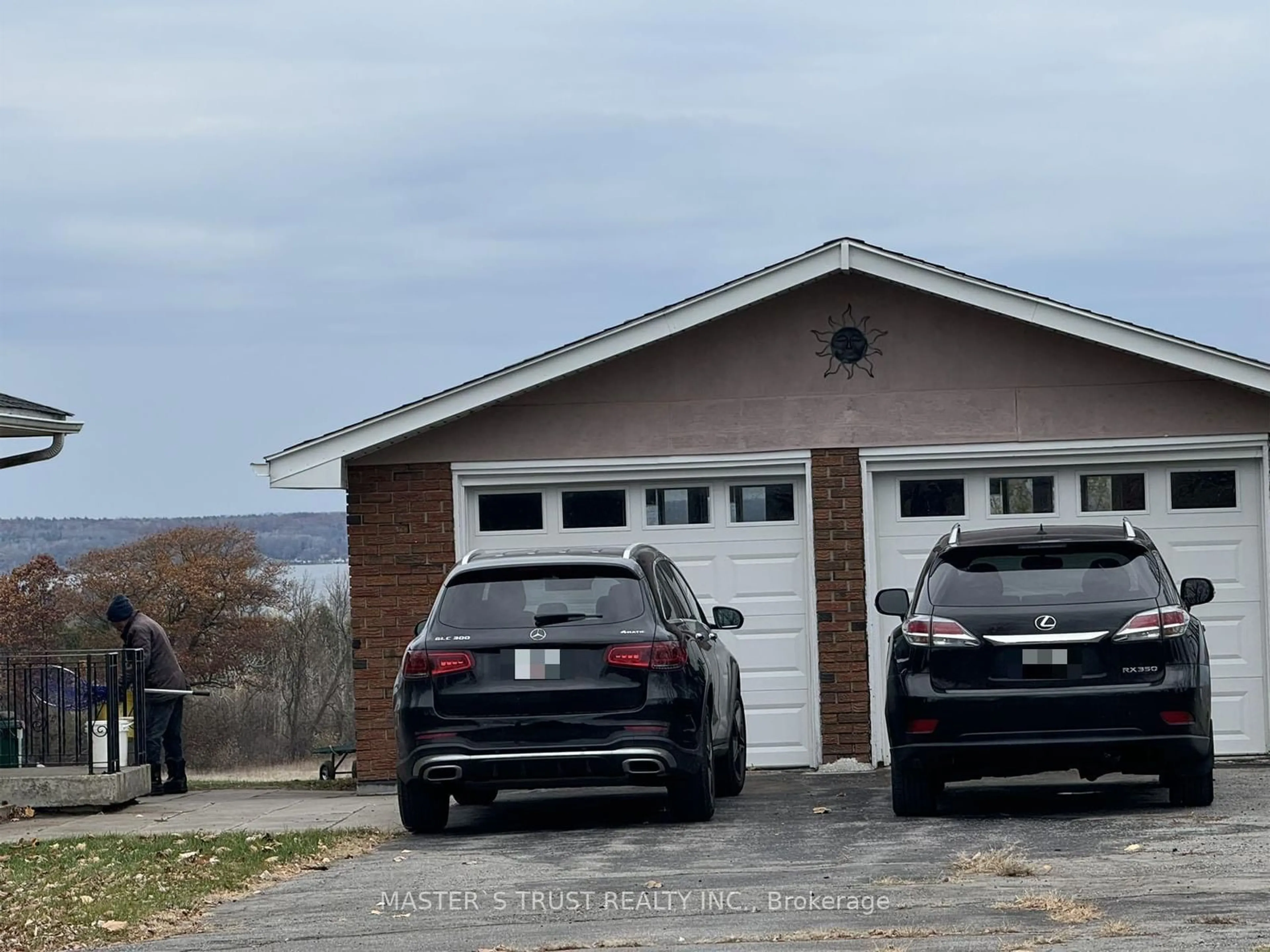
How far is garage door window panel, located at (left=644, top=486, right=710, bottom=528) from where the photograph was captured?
15836mm

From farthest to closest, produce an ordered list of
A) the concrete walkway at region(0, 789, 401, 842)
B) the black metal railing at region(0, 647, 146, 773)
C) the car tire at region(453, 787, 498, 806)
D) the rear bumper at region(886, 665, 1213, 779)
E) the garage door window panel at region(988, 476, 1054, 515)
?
the garage door window panel at region(988, 476, 1054, 515), the black metal railing at region(0, 647, 146, 773), the car tire at region(453, 787, 498, 806), the concrete walkway at region(0, 789, 401, 842), the rear bumper at region(886, 665, 1213, 779)

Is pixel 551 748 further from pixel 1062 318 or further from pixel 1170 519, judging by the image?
pixel 1170 519

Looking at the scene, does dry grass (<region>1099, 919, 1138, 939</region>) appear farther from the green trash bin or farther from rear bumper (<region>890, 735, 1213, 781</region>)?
the green trash bin

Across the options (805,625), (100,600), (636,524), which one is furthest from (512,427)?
(100,600)

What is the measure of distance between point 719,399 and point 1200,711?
5875 mm

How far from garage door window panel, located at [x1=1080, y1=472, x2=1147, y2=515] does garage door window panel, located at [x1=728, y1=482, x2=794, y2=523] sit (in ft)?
7.51

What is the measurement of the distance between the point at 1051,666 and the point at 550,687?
2702mm

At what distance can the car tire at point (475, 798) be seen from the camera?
1287 centimetres

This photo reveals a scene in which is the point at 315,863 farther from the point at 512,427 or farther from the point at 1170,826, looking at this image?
the point at 512,427

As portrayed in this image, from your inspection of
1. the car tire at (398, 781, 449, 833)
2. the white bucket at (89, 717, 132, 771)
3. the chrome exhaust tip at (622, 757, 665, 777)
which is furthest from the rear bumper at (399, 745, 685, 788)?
the white bucket at (89, 717, 132, 771)

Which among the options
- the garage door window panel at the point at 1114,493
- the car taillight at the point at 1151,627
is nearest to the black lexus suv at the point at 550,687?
the car taillight at the point at 1151,627

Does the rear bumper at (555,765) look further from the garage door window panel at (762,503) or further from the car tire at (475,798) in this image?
the garage door window panel at (762,503)

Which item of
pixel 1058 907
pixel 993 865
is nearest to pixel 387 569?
pixel 993 865

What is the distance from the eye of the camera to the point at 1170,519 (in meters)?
15.5
